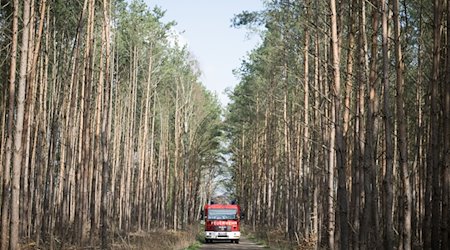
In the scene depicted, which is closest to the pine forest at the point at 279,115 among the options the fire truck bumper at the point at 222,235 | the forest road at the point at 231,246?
the forest road at the point at 231,246

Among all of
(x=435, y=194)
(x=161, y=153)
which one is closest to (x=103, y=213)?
(x=435, y=194)

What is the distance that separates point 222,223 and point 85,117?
15.8 metres

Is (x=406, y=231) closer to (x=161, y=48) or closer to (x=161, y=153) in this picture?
(x=161, y=48)

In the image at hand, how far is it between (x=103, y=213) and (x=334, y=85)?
756cm

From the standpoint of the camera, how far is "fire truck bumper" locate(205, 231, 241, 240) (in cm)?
3059

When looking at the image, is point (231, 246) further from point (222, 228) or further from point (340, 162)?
point (340, 162)

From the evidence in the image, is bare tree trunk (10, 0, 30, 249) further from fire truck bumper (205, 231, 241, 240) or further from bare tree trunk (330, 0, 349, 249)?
fire truck bumper (205, 231, 241, 240)

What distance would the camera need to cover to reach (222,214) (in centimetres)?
Result: 3155

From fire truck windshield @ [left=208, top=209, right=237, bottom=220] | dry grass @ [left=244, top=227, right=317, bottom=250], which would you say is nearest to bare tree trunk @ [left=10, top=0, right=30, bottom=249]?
dry grass @ [left=244, top=227, right=317, bottom=250]

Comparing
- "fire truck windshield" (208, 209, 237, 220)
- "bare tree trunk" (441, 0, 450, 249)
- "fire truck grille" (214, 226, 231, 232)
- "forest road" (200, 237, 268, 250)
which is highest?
"bare tree trunk" (441, 0, 450, 249)

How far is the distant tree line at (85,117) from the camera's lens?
14125 mm

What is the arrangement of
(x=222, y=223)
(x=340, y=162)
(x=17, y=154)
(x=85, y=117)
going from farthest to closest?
(x=222, y=223)
(x=85, y=117)
(x=340, y=162)
(x=17, y=154)

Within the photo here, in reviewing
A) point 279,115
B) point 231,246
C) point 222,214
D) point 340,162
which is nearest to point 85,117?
point 340,162

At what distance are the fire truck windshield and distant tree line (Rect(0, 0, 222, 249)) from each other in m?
3.44
